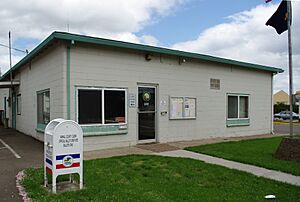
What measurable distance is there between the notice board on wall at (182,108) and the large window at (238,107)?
2.80m

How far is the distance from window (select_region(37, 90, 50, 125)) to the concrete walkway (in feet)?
16.9

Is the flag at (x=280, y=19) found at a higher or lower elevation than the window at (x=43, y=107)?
higher

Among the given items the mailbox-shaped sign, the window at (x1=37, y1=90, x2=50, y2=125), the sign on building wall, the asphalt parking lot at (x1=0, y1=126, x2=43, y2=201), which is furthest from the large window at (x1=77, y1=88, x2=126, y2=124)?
the mailbox-shaped sign

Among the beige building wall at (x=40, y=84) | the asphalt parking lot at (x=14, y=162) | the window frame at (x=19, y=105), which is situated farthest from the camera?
the window frame at (x=19, y=105)

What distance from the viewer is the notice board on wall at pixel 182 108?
12.3m

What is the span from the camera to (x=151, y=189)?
5574 millimetres

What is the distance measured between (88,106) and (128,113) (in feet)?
5.32

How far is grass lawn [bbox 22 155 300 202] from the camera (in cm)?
514

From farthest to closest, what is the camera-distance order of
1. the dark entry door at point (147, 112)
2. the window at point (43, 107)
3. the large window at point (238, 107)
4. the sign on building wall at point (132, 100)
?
the large window at point (238, 107)
the window at point (43, 107)
the dark entry door at point (147, 112)
the sign on building wall at point (132, 100)

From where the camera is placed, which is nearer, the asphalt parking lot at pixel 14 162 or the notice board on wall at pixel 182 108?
the asphalt parking lot at pixel 14 162

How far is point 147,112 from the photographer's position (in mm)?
11594

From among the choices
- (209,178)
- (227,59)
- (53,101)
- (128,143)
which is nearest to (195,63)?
(227,59)

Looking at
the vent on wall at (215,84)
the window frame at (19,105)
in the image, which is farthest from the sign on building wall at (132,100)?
the window frame at (19,105)

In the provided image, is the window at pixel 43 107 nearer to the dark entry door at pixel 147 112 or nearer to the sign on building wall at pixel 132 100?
the sign on building wall at pixel 132 100
